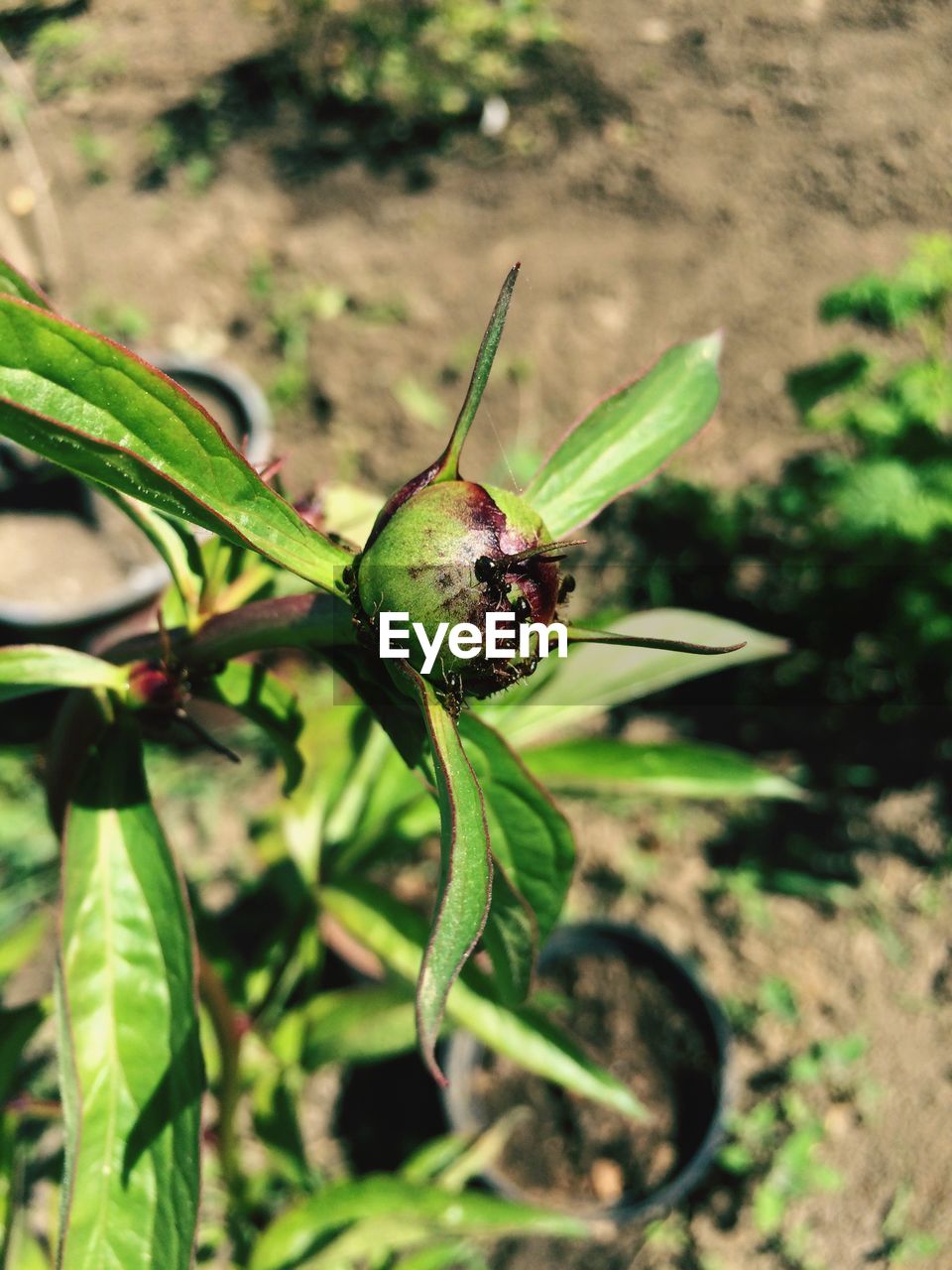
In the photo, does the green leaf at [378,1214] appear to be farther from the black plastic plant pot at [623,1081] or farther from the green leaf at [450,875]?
the green leaf at [450,875]

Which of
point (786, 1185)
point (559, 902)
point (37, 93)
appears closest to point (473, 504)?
point (559, 902)

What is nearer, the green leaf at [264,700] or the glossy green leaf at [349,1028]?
the green leaf at [264,700]

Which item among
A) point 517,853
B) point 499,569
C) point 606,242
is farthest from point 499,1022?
point 606,242

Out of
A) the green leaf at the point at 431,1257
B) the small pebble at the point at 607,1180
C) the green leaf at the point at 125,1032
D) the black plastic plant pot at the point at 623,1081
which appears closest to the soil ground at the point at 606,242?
the black plastic plant pot at the point at 623,1081

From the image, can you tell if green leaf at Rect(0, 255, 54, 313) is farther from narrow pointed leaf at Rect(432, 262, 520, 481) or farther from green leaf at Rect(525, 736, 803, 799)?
green leaf at Rect(525, 736, 803, 799)

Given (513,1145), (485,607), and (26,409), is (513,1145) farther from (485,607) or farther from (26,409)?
(26,409)

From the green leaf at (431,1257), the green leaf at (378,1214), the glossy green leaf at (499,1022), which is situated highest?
the glossy green leaf at (499,1022)
